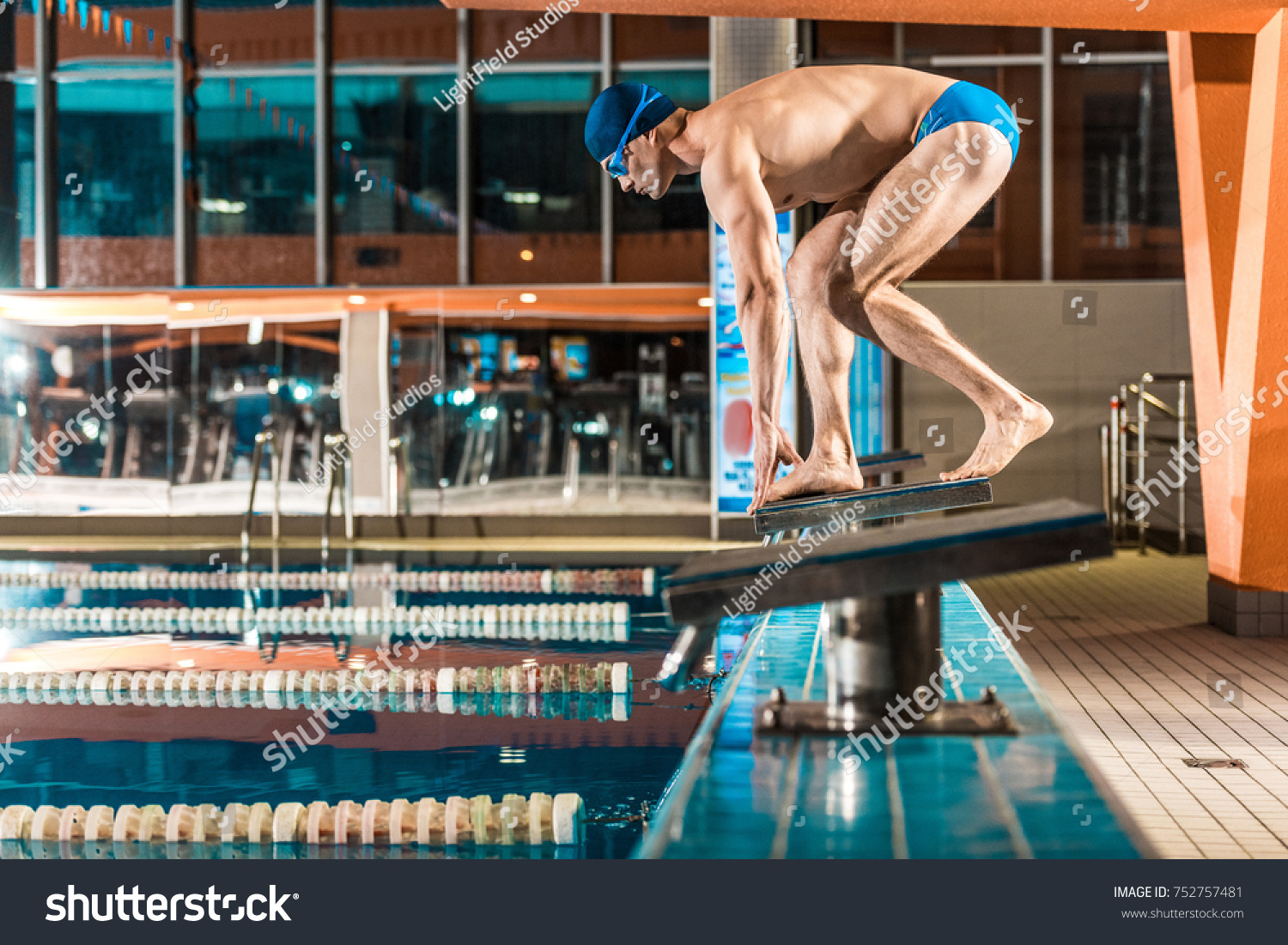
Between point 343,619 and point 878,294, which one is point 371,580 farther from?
point 878,294

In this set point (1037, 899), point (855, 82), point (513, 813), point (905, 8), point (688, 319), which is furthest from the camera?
point (688, 319)

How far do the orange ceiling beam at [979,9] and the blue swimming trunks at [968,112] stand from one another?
2509 mm

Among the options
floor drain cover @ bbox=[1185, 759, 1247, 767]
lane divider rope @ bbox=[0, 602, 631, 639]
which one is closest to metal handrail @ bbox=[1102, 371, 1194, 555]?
lane divider rope @ bbox=[0, 602, 631, 639]

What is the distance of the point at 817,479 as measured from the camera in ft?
9.96

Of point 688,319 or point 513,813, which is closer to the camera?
point 513,813

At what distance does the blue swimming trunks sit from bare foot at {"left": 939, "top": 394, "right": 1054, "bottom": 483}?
58cm

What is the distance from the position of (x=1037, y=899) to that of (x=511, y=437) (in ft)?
35.6

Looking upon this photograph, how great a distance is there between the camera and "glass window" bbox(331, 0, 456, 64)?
40.8 ft

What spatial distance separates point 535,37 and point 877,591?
11238 mm

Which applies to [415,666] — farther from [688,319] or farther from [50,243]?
[50,243]

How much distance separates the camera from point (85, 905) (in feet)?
6.50

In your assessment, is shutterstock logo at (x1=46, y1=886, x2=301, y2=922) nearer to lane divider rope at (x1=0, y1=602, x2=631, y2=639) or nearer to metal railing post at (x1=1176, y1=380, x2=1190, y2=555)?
lane divider rope at (x1=0, y1=602, x2=631, y2=639)

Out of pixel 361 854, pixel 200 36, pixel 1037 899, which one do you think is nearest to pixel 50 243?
pixel 200 36

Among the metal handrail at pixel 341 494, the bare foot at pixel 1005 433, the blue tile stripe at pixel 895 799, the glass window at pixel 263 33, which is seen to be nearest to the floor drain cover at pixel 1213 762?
the blue tile stripe at pixel 895 799
